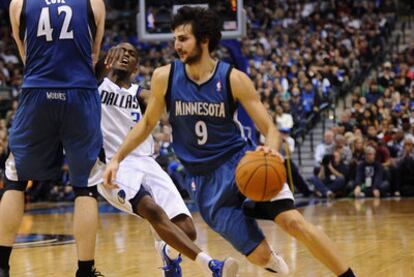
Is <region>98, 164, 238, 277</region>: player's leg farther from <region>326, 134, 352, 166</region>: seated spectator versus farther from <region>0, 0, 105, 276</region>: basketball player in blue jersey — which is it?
<region>326, 134, 352, 166</region>: seated spectator

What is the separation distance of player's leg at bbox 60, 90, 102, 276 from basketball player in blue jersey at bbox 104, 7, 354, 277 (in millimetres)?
440

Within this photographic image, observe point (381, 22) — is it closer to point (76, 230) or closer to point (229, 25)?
point (229, 25)

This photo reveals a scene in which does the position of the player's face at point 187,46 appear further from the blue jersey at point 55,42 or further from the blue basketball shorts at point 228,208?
the blue jersey at point 55,42

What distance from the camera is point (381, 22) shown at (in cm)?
2395

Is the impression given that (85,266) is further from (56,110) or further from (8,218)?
(56,110)

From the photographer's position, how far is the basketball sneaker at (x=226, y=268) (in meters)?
5.50

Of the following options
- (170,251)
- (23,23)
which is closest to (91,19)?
(23,23)

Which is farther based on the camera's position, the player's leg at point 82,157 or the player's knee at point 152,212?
the player's knee at point 152,212

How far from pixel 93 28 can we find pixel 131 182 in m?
1.23

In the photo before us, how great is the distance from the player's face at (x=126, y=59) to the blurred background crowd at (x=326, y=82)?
6.02 m

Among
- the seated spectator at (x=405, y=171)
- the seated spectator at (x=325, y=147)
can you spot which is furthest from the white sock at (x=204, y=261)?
the seated spectator at (x=325, y=147)

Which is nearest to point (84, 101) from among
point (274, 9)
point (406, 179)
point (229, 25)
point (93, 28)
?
point (93, 28)

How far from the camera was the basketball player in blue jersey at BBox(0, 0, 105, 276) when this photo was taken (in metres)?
5.66

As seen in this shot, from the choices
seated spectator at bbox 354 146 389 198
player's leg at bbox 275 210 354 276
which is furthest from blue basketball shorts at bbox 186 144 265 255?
seated spectator at bbox 354 146 389 198
